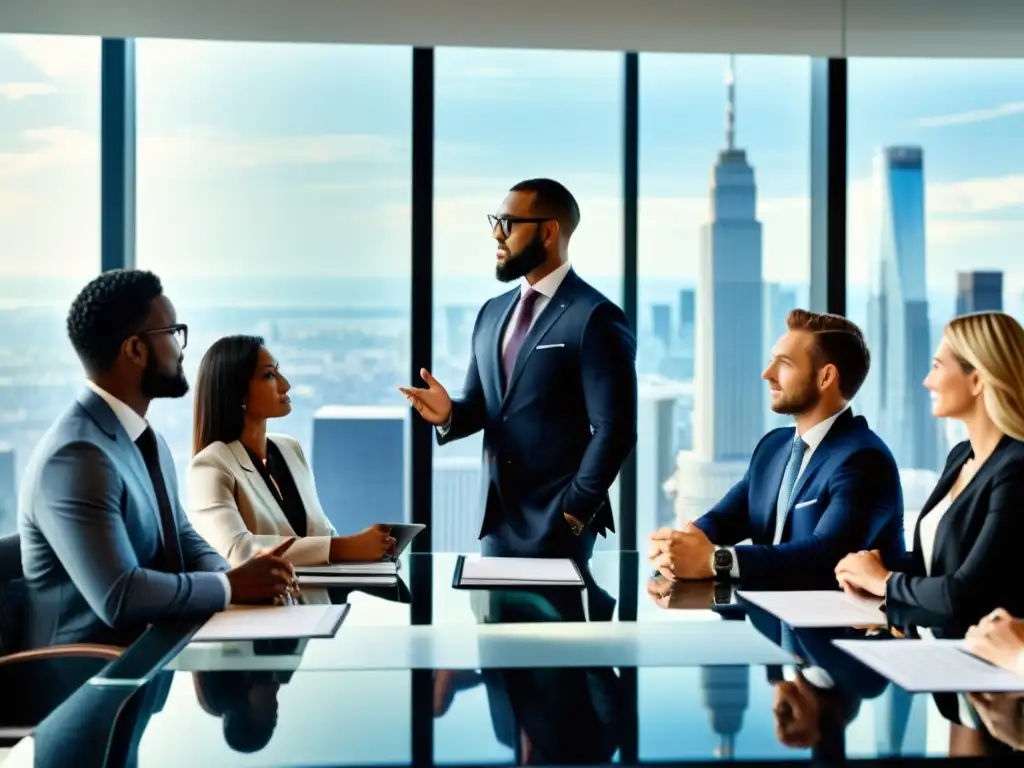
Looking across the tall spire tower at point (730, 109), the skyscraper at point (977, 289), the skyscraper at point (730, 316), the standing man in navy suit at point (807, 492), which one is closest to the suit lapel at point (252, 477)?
the standing man in navy suit at point (807, 492)

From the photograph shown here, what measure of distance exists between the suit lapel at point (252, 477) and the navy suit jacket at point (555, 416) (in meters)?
Answer: 0.79

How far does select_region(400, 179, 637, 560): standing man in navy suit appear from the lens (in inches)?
146

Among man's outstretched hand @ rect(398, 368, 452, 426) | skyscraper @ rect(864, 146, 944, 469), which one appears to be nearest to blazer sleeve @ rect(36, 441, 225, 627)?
man's outstretched hand @ rect(398, 368, 452, 426)

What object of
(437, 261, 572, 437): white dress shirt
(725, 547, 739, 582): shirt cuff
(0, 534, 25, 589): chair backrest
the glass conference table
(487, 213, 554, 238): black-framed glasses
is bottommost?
the glass conference table

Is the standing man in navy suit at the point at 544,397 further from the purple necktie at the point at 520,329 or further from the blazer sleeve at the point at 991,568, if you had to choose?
the blazer sleeve at the point at 991,568

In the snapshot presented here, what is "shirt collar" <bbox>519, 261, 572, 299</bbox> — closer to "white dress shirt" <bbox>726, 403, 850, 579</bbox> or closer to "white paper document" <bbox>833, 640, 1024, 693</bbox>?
"white dress shirt" <bbox>726, 403, 850, 579</bbox>

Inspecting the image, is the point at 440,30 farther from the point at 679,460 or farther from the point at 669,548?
the point at 669,548

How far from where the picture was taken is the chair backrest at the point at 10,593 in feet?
8.16

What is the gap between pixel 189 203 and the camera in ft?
18.0

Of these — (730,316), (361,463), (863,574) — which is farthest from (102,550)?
(730,316)

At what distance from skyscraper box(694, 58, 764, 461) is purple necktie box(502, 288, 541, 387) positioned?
6.22ft

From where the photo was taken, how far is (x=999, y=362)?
2561 mm

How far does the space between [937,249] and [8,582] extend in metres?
4.73

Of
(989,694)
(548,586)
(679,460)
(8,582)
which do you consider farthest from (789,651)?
(679,460)
